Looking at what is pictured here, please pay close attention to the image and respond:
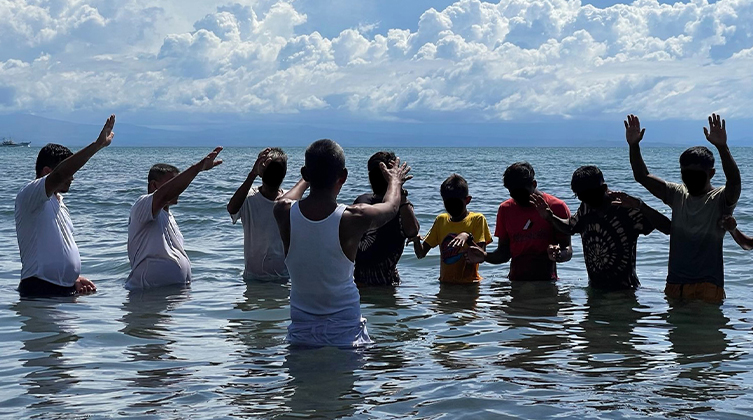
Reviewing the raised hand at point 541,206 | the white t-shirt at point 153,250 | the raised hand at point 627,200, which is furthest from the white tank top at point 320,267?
the raised hand at point 627,200

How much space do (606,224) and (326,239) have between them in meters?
3.89

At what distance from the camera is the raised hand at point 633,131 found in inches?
310

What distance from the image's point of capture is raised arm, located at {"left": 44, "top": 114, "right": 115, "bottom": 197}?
7361 millimetres

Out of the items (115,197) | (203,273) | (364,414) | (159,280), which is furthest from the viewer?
(115,197)

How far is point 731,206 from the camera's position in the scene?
769 cm

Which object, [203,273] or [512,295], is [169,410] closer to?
[512,295]

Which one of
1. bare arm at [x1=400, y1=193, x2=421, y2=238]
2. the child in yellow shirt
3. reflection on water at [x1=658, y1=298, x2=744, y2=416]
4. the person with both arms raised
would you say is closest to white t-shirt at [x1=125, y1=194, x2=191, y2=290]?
bare arm at [x1=400, y1=193, x2=421, y2=238]

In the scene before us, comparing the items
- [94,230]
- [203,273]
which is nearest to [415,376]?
[203,273]

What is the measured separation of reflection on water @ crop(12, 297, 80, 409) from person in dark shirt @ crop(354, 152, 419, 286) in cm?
303

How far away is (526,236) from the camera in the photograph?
889 centimetres

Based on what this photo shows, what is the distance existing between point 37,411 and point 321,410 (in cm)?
181

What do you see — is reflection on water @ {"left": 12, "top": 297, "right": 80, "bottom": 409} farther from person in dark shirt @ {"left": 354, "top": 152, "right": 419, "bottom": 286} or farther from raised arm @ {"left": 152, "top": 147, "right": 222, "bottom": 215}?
person in dark shirt @ {"left": 354, "top": 152, "right": 419, "bottom": 286}

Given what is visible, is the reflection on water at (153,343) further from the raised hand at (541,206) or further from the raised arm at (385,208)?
the raised hand at (541,206)

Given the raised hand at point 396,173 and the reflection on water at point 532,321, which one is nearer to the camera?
the raised hand at point 396,173
